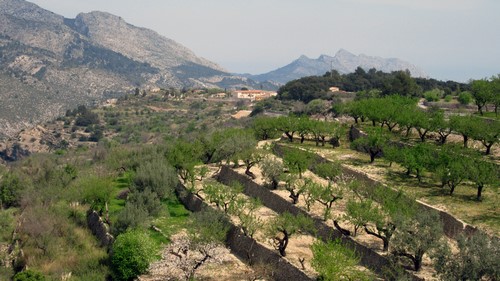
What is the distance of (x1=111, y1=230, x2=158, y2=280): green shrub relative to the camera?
3152cm

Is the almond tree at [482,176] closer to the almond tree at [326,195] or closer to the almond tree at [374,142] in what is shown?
the almond tree at [326,195]

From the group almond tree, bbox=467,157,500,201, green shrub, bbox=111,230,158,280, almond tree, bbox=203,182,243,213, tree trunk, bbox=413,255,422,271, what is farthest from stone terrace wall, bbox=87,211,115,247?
almond tree, bbox=467,157,500,201

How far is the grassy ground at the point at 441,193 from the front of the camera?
107 feet

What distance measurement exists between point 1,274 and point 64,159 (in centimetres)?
4233

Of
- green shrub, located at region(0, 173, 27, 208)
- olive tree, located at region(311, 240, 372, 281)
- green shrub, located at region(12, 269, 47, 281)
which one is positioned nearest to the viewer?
olive tree, located at region(311, 240, 372, 281)

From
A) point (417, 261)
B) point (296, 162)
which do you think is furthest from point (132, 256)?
point (296, 162)

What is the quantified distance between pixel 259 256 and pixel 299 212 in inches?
226

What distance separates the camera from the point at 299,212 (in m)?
36.6

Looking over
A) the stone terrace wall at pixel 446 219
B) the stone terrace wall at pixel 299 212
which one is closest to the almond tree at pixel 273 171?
the stone terrace wall at pixel 299 212

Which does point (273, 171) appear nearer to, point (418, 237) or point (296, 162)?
point (296, 162)

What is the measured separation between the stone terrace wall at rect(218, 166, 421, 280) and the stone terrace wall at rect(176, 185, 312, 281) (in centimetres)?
353

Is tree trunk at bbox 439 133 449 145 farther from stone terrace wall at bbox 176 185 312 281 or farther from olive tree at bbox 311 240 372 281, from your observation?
olive tree at bbox 311 240 372 281

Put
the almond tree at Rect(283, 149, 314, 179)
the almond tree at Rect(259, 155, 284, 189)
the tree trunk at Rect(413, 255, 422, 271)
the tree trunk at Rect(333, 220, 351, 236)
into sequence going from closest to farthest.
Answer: the tree trunk at Rect(413, 255, 422, 271)
the tree trunk at Rect(333, 220, 351, 236)
the almond tree at Rect(259, 155, 284, 189)
the almond tree at Rect(283, 149, 314, 179)

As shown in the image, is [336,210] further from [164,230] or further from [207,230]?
[164,230]
